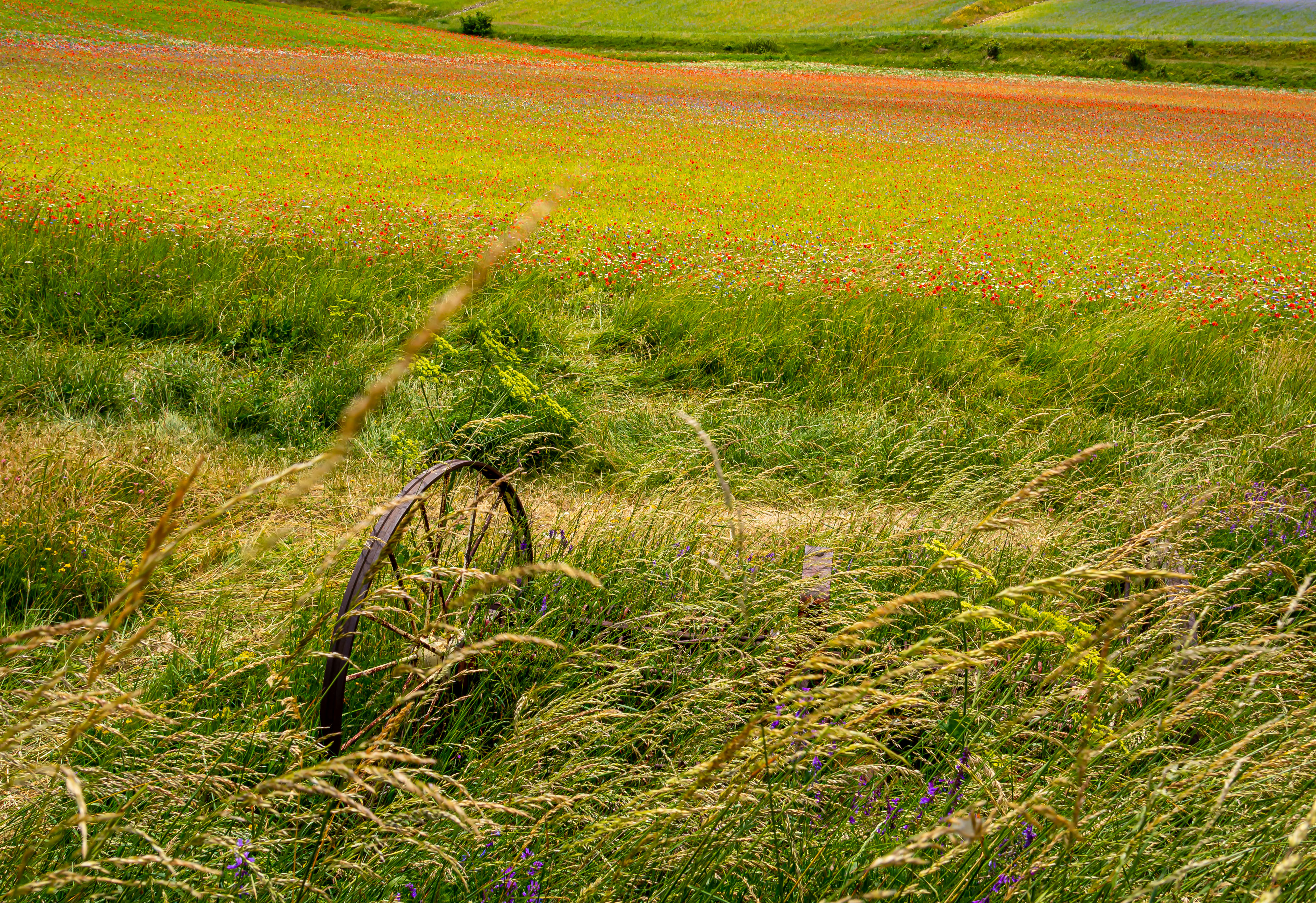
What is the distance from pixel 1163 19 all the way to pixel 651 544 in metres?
97.5

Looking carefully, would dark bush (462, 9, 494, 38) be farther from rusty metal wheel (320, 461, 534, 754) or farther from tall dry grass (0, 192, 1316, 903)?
tall dry grass (0, 192, 1316, 903)

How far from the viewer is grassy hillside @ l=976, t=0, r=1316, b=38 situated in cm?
7462

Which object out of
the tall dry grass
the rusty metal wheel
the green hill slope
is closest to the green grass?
the green hill slope

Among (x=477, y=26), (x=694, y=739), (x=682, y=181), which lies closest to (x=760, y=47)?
(x=477, y=26)

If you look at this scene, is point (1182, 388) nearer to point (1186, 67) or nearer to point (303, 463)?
point (303, 463)

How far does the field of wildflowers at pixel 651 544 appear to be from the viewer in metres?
1.77

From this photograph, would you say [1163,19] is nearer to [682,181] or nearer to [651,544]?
[682,181]

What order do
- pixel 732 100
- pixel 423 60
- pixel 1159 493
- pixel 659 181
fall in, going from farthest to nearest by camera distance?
pixel 423 60 < pixel 732 100 < pixel 659 181 < pixel 1159 493

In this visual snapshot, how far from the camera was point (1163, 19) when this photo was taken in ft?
260

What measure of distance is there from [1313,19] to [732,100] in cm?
7721

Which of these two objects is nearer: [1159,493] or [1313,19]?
[1159,493]

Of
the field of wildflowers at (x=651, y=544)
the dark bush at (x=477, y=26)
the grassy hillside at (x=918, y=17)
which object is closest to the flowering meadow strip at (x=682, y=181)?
the field of wildflowers at (x=651, y=544)

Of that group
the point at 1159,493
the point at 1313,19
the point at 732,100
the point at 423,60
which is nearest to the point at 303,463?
the point at 1159,493

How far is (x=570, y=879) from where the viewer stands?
1906mm
